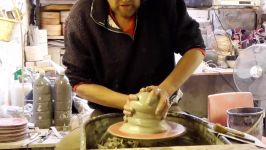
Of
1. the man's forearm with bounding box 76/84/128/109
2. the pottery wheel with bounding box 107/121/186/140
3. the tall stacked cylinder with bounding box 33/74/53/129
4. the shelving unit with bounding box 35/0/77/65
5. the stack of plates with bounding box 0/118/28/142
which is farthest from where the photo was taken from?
the shelving unit with bounding box 35/0/77/65

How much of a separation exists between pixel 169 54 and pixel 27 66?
106 inches

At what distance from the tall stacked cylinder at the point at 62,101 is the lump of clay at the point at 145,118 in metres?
1.70

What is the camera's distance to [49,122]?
3.10 meters

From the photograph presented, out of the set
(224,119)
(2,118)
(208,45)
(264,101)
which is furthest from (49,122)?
(208,45)

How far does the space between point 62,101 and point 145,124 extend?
5.75ft

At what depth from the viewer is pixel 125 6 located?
5.68 ft

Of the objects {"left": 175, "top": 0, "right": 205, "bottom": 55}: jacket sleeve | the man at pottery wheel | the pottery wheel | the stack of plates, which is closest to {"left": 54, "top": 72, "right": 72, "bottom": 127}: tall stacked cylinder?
the stack of plates

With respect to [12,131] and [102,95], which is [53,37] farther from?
[102,95]

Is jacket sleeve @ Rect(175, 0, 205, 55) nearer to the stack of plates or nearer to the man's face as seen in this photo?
the man's face

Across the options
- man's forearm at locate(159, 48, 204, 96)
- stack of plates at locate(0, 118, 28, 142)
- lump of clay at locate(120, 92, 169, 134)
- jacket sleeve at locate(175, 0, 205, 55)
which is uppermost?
jacket sleeve at locate(175, 0, 205, 55)

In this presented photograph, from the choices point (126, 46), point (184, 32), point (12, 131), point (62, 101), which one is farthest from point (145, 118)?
point (62, 101)

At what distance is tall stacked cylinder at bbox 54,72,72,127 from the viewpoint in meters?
3.09

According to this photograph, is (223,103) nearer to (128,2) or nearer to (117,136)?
(128,2)

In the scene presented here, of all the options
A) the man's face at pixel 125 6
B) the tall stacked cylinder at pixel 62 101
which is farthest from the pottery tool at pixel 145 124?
the tall stacked cylinder at pixel 62 101
